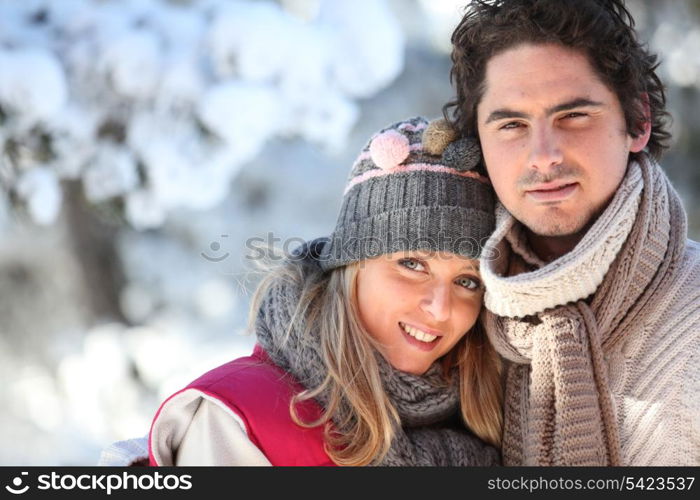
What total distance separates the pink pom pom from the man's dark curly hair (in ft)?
0.50

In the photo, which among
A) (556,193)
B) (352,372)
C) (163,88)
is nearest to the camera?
(556,193)

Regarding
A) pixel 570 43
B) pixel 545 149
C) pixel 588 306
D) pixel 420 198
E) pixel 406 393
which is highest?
pixel 570 43

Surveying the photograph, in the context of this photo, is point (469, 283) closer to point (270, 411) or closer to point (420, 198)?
point (420, 198)

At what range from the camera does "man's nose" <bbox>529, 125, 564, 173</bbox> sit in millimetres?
1769

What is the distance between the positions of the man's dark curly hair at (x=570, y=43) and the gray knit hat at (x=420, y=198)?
106mm

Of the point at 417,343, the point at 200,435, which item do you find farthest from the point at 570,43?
the point at 200,435

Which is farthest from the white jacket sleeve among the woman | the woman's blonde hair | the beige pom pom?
the beige pom pom

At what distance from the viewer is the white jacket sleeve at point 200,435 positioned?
1745 millimetres

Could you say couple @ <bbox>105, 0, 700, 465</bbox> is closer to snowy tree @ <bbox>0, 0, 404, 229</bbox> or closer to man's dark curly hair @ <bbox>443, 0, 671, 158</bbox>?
man's dark curly hair @ <bbox>443, 0, 671, 158</bbox>

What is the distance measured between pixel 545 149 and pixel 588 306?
0.36m

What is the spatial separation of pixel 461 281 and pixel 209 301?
2126mm

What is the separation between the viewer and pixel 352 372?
1.89m
